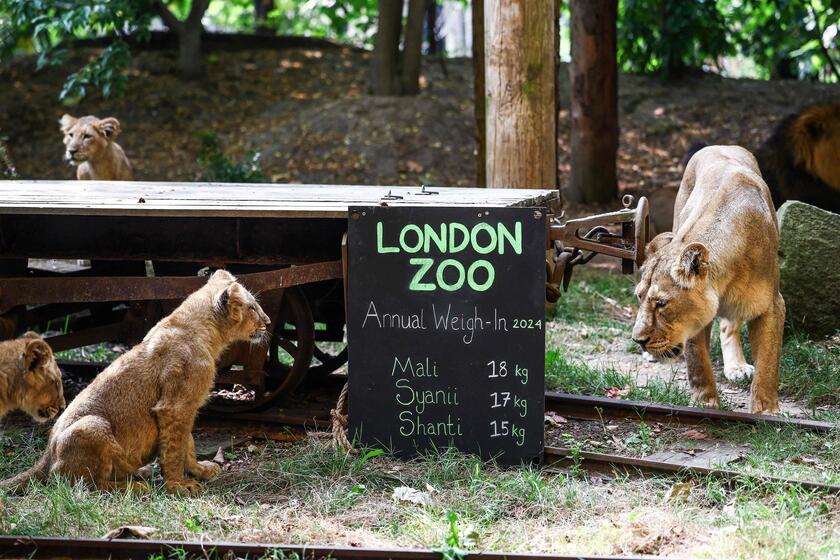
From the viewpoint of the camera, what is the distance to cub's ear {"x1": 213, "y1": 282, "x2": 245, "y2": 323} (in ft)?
18.9

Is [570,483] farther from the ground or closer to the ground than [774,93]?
closer to the ground

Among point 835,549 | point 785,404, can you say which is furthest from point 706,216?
point 835,549

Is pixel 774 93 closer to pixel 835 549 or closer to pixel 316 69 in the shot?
pixel 316 69

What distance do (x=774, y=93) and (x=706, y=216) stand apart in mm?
12110

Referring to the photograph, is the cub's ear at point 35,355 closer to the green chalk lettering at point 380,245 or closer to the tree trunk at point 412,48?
the green chalk lettering at point 380,245

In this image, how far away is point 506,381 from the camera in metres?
6.01

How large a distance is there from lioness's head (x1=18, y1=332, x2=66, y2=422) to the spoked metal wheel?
1.19m

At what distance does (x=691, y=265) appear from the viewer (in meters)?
6.29

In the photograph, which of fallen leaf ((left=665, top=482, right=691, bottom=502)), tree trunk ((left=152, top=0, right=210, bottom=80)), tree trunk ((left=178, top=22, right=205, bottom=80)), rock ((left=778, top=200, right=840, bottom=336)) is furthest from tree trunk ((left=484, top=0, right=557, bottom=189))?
tree trunk ((left=178, top=22, right=205, bottom=80))

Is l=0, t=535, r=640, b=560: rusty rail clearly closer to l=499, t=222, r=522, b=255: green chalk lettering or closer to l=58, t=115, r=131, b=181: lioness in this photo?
l=499, t=222, r=522, b=255: green chalk lettering

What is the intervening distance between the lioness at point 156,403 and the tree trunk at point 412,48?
34.0 feet

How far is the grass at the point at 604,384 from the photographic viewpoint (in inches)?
283

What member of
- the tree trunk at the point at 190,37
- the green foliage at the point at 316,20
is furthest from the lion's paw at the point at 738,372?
the green foliage at the point at 316,20

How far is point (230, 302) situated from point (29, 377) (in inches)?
47.0
